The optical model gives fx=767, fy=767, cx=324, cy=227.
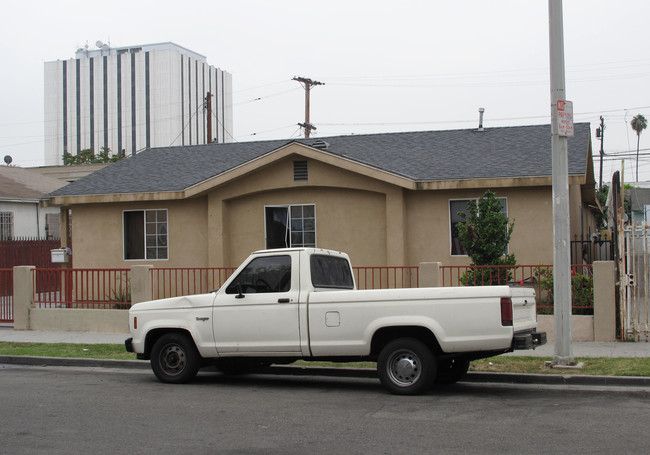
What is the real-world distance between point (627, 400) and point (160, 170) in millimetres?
15964

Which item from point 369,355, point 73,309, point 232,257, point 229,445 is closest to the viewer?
point 229,445

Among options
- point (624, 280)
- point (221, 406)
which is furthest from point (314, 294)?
point (624, 280)

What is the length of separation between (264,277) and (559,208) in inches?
169

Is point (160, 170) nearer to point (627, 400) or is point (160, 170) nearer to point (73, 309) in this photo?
point (73, 309)

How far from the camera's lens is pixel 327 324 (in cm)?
971

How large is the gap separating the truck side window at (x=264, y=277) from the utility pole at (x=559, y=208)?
384 cm

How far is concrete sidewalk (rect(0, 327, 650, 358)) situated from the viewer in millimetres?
12156

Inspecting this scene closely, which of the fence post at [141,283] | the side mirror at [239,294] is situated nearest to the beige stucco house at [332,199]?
the fence post at [141,283]

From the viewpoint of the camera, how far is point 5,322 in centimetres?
1817

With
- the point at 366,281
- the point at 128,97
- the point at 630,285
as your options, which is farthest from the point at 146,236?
the point at 128,97

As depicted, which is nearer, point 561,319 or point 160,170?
point 561,319

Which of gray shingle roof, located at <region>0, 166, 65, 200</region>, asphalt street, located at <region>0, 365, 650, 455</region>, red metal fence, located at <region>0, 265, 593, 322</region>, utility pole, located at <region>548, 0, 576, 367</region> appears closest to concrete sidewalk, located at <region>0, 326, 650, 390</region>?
asphalt street, located at <region>0, 365, 650, 455</region>

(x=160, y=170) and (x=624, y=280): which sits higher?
(x=160, y=170)

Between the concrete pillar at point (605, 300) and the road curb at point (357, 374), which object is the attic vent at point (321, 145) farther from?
the road curb at point (357, 374)
